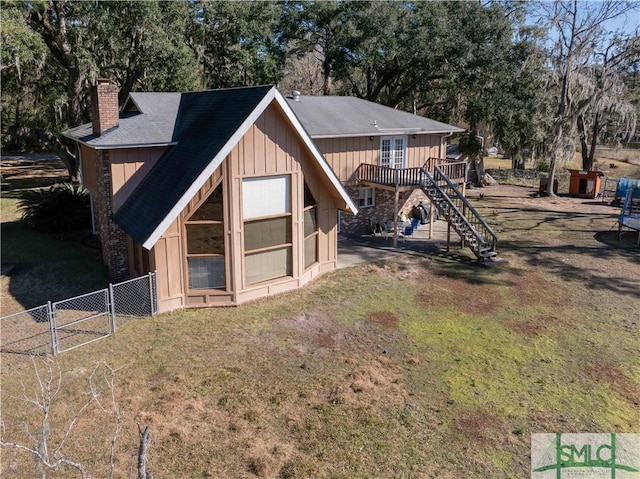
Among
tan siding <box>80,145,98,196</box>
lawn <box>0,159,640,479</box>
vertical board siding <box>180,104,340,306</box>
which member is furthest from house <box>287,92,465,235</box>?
tan siding <box>80,145,98,196</box>

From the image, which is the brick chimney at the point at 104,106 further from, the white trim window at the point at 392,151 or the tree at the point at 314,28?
the tree at the point at 314,28

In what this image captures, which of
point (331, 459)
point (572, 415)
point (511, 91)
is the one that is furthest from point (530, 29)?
point (331, 459)

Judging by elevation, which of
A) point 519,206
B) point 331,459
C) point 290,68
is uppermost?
point 290,68

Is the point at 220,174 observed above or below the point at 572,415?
above

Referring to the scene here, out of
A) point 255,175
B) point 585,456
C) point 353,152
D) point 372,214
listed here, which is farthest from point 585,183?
point 585,456

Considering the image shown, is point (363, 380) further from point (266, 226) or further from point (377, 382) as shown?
point (266, 226)

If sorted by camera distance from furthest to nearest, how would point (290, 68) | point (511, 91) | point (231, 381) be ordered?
point (290, 68) → point (511, 91) → point (231, 381)

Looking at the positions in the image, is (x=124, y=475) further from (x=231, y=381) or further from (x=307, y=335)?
(x=307, y=335)

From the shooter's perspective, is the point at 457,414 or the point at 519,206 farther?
the point at 519,206
